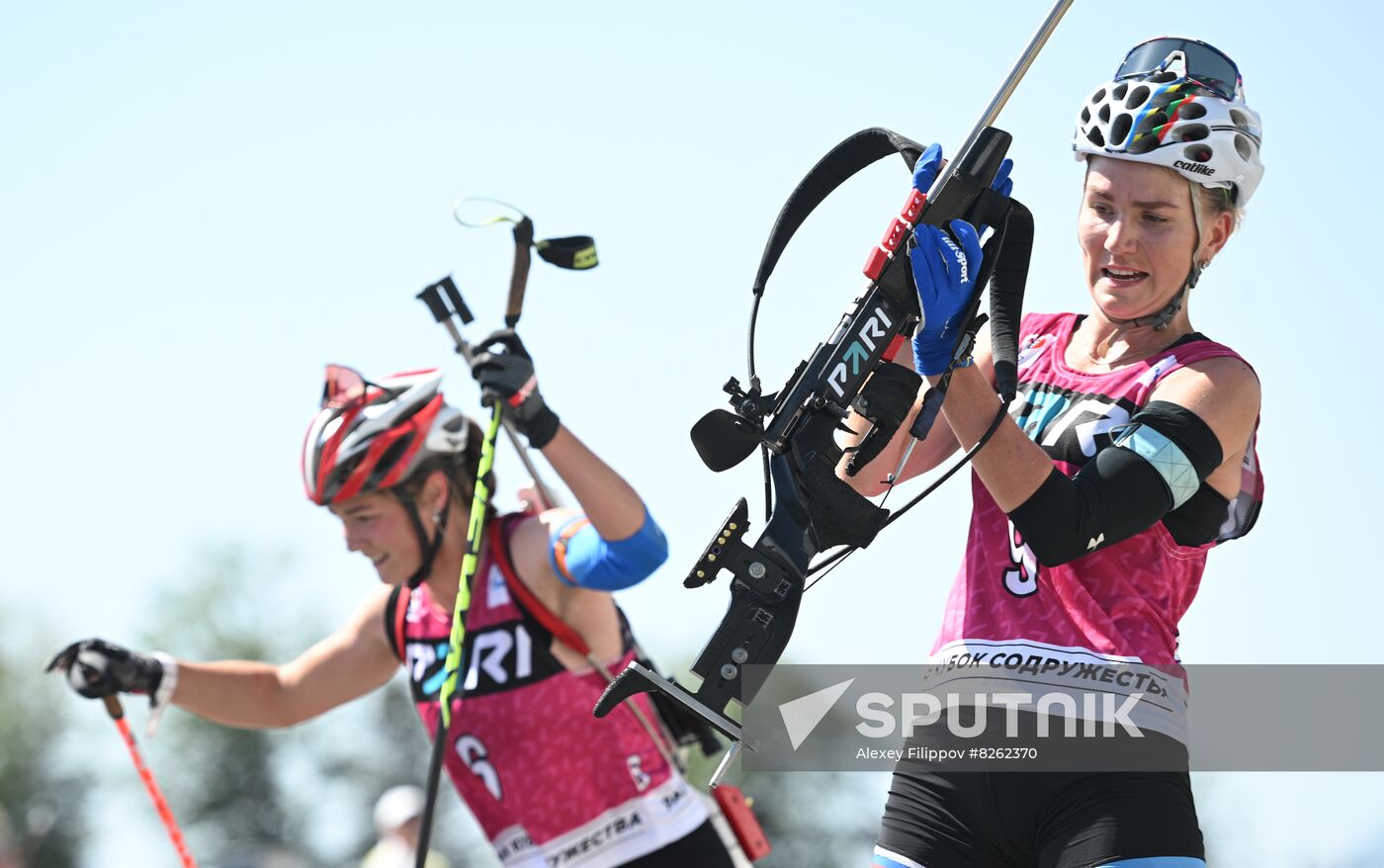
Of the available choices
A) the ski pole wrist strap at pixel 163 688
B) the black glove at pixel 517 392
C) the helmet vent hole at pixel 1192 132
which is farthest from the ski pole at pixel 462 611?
the helmet vent hole at pixel 1192 132

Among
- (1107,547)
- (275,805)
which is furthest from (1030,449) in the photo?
(275,805)

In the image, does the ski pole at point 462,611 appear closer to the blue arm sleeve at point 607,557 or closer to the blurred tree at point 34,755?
the blue arm sleeve at point 607,557

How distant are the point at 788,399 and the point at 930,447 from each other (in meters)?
0.72

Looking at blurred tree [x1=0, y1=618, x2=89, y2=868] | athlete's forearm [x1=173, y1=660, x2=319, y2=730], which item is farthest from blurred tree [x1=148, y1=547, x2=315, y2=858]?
athlete's forearm [x1=173, y1=660, x2=319, y2=730]

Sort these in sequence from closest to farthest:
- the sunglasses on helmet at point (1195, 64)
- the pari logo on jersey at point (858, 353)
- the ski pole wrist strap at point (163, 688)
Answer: the pari logo on jersey at point (858, 353), the sunglasses on helmet at point (1195, 64), the ski pole wrist strap at point (163, 688)

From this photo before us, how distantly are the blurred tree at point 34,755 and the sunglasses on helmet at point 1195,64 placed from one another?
29.7 meters

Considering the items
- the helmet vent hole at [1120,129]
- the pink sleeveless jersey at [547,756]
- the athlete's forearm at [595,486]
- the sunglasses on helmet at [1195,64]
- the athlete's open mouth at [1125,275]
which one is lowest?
the pink sleeveless jersey at [547,756]

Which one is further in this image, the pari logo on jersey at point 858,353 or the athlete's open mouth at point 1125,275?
the athlete's open mouth at point 1125,275

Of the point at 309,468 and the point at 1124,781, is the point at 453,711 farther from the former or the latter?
the point at 1124,781

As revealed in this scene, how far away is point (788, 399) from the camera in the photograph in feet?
13.4

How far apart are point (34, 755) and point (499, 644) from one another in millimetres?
31450

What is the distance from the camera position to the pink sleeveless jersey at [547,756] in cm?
602

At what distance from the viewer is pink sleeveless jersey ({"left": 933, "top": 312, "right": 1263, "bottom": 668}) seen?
13.6 ft

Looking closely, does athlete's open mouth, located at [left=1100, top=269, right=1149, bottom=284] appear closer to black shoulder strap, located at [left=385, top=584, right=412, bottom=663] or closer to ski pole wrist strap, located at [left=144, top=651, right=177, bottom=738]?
black shoulder strap, located at [left=385, top=584, right=412, bottom=663]
